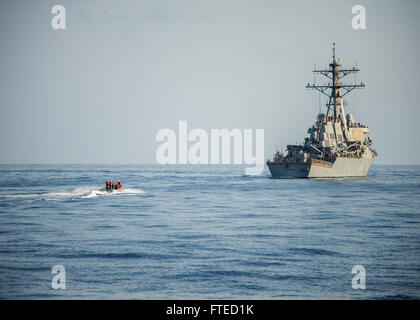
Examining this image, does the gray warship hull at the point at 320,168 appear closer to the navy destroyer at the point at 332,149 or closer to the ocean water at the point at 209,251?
the navy destroyer at the point at 332,149

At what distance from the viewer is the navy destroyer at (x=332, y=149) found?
96.0 m

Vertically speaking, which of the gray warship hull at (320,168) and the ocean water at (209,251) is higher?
the gray warship hull at (320,168)

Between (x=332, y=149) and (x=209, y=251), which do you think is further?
(x=332, y=149)

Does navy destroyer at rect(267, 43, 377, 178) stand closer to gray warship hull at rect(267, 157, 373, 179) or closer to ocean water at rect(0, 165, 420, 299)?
gray warship hull at rect(267, 157, 373, 179)

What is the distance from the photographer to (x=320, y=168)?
93.8 m

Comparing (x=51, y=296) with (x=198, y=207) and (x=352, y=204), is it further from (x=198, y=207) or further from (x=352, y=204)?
(x=352, y=204)

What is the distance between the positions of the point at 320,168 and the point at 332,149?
7.05m

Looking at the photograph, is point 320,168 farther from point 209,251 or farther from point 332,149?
point 209,251

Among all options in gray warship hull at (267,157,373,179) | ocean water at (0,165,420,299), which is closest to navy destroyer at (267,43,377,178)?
gray warship hull at (267,157,373,179)

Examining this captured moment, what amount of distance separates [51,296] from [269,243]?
15.0 metres

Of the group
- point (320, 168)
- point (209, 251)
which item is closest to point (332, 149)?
point (320, 168)

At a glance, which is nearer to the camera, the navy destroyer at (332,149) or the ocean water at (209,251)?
the ocean water at (209,251)

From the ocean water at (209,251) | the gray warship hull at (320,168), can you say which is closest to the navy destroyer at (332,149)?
the gray warship hull at (320,168)
